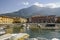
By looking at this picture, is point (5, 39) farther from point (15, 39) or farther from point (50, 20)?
point (50, 20)

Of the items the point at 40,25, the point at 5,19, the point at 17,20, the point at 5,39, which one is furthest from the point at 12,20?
the point at 5,39

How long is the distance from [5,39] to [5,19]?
133 feet

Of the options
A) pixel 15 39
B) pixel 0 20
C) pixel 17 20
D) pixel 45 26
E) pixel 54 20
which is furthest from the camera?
pixel 17 20

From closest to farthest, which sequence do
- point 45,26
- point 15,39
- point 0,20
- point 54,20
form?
point 15,39 < point 45,26 < point 0,20 < point 54,20

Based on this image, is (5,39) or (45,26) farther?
(45,26)

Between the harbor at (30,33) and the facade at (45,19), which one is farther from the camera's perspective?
the facade at (45,19)

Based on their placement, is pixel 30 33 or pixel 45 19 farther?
pixel 45 19

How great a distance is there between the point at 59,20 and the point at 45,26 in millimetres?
16252

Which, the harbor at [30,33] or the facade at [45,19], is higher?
the facade at [45,19]

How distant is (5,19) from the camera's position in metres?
50.4

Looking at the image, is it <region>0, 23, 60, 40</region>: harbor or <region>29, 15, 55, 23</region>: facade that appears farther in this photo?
<region>29, 15, 55, 23</region>: facade

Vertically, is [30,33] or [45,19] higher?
[45,19]

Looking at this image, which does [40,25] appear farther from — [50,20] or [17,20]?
[17,20]

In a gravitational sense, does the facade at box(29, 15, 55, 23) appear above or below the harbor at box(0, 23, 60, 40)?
above
